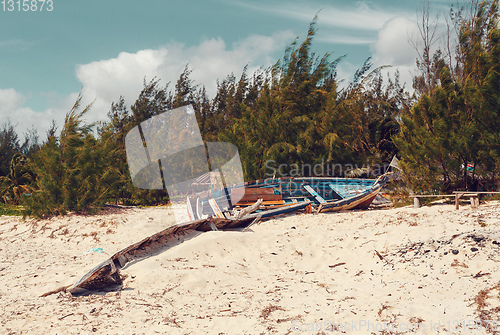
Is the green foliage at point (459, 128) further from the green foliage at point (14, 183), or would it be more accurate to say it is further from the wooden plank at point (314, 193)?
the green foliage at point (14, 183)

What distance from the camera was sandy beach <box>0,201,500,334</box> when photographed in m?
3.46

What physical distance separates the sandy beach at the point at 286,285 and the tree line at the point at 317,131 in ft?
13.8

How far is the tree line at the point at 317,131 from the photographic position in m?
10.2

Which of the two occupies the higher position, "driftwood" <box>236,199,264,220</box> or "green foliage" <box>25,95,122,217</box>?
"green foliage" <box>25,95,122,217</box>

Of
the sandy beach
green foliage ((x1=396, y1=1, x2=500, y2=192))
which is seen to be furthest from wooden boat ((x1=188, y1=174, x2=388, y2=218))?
the sandy beach

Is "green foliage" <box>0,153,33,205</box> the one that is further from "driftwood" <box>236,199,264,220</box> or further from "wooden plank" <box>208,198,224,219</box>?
"driftwood" <box>236,199,264,220</box>

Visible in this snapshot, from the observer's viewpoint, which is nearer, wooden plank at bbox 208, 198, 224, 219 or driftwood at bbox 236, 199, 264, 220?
driftwood at bbox 236, 199, 264, 220

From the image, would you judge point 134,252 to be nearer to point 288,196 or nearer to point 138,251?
point 138,251

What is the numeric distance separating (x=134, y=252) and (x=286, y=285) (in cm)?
279

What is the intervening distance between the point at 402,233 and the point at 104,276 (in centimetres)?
516

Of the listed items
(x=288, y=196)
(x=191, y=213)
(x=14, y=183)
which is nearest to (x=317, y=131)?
(x=288, y=196)

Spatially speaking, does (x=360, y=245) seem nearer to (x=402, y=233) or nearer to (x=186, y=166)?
(x=402, y=233)

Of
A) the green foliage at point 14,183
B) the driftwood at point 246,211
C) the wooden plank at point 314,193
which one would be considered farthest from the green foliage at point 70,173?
the green foliage at point 14,183

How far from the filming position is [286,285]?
194 inches
